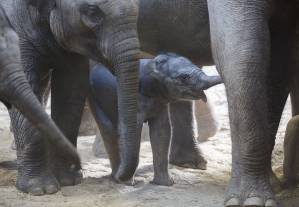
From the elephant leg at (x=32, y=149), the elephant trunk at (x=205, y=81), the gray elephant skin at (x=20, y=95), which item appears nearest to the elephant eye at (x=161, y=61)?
the elephant trunk at (x=205, y=81)

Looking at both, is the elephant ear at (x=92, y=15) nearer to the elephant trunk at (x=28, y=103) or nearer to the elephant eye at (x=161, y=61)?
the elephant eye at (x=161, y=61)

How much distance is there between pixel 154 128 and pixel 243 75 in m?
1.18

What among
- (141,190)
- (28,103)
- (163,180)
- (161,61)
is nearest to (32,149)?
(141,190)

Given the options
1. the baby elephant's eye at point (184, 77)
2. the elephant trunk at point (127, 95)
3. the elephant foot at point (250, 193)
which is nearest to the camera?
the elephant foot at point (250, 193)

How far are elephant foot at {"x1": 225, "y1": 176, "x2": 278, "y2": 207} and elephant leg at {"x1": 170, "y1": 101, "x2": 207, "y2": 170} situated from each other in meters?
1.76

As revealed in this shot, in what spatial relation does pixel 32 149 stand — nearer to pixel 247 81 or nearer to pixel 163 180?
pixel 163 180

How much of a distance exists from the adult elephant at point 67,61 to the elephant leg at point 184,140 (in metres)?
1.04

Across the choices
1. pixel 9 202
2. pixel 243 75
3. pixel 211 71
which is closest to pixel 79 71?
pixel 9 202

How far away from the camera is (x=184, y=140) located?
6254 millimetres

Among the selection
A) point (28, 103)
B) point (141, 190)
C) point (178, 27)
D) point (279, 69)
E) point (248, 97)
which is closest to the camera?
point (28, 103)

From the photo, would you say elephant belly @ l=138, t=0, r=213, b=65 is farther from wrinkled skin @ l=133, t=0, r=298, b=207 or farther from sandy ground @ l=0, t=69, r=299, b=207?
wrinkled skin @ l=133, t=0, r=298, b=207

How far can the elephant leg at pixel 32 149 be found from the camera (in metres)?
5.08

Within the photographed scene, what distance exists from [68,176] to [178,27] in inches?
54.9

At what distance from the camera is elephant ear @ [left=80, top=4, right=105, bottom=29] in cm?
486
